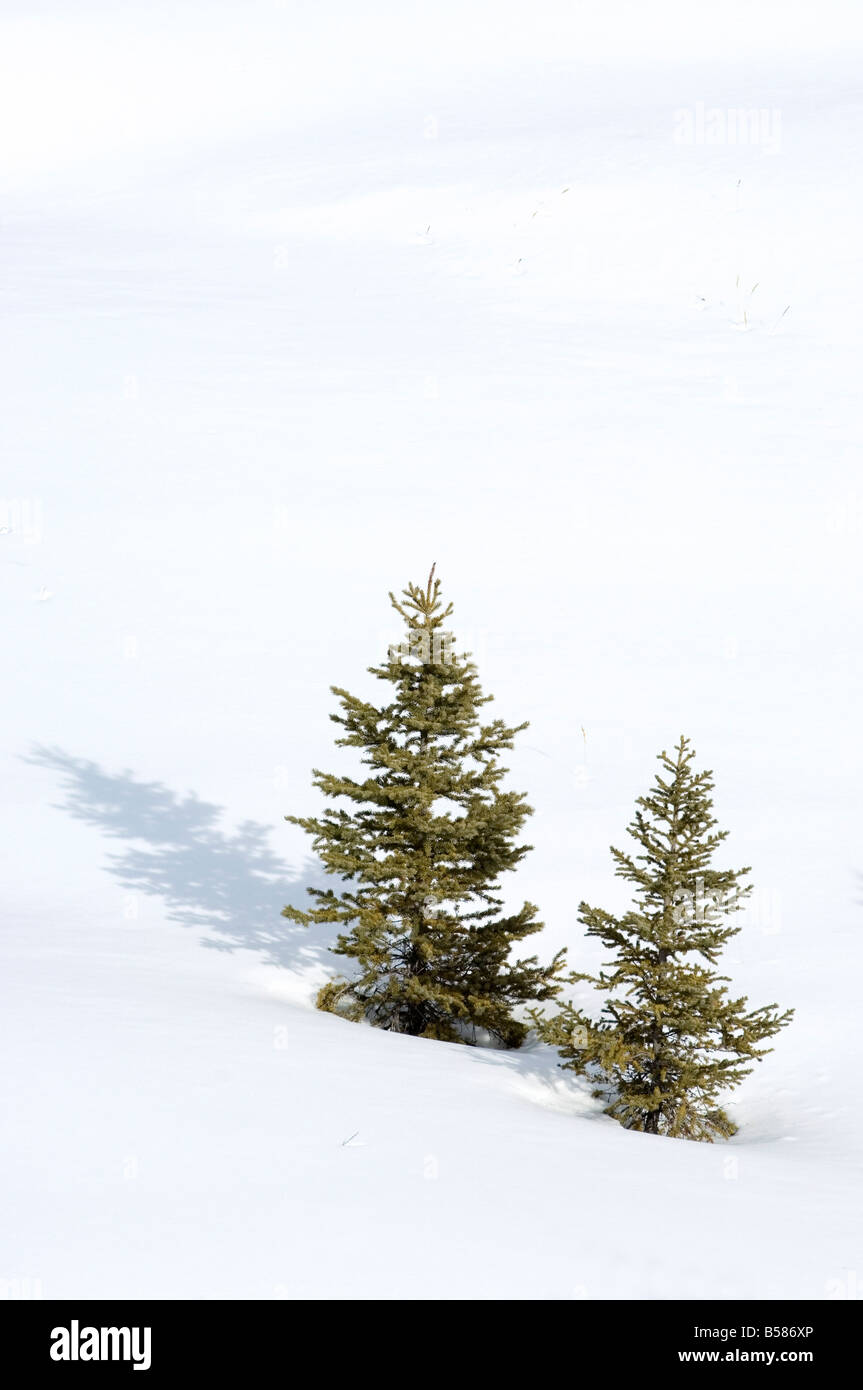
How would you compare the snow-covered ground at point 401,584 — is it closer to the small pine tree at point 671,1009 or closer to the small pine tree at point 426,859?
the small pine tree at point 671,1009

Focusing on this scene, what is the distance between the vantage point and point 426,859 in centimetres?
1130

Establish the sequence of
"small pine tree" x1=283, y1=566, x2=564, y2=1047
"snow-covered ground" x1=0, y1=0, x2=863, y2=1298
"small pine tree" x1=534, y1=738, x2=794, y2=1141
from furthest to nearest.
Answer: "small pine tree" x1=283, y1=566, x2=564, y2=1047, "small pine tree" x1=534, y1=738, x2=794, y2=1141, "snow-covered ground" x1=0, y1=0, x2=863, y2=1298

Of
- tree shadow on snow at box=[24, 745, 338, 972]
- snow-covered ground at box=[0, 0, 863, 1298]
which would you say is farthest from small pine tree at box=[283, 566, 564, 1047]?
tree shadow on snow at box=[24, 745, 338, 972]

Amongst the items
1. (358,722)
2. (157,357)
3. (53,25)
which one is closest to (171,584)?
(157,357)

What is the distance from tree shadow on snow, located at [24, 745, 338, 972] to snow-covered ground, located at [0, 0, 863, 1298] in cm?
6

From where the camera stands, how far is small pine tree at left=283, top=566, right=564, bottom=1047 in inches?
438

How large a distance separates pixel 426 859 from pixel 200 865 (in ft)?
12.3

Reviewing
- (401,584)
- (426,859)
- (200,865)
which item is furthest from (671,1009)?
(401,584)

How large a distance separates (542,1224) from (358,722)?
17.0 ft

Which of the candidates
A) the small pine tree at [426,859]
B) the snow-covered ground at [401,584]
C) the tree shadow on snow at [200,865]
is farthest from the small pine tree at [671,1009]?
the tree shadow on snow at [200,865]

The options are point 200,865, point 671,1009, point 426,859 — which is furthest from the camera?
point 200,865

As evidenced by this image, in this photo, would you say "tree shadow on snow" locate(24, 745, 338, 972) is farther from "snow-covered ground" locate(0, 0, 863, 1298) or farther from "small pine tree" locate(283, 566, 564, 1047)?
"small pine tree" locate(283, 566, 564, 1047)

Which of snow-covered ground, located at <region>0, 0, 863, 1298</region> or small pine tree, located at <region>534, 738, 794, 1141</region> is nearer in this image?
snow-covered ground, located at <region>0, 0, 863, 1298</region>

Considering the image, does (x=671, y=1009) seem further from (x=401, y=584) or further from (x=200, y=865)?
(x=401, y=584)
